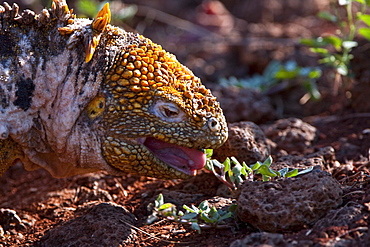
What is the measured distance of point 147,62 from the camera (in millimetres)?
4312

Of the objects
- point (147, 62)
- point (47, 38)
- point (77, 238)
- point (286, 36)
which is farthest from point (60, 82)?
point (286, 36)

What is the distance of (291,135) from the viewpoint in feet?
19.6

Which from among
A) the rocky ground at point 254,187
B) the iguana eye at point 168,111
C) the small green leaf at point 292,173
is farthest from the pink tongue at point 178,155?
the small green leaf at point 292,173

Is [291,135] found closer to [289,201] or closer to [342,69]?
[342,69]

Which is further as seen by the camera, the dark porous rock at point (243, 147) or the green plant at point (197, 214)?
the dark porous rock at point (243, 147)

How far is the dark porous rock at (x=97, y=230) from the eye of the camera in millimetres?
4285

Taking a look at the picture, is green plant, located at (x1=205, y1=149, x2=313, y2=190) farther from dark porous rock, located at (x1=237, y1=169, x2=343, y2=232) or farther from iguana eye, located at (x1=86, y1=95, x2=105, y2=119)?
iguana eye, located at (x1=86, y1=95, x2=105, y2=119)

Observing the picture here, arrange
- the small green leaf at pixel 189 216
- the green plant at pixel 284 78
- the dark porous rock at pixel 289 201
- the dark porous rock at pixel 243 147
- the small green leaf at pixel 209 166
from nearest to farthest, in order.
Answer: the dark porous rock at pixel 289 201
the small green leaf at pixel 189 216
the small green leaf at pixel 209 166
the dark porous rock at pixel 243 147
the green plant at pixel 284 78

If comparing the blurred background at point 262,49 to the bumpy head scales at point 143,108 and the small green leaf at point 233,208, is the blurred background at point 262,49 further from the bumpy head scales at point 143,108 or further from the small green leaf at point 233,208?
the small green leaf at point 233,208

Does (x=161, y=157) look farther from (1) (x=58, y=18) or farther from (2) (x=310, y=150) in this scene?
(2) (x=310, y=150)

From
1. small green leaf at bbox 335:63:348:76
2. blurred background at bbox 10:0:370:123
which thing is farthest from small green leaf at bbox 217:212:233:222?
small green leaf at bbox 335:63:348:76

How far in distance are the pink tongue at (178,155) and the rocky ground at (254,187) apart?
0.37 meters

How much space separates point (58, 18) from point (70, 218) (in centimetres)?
175

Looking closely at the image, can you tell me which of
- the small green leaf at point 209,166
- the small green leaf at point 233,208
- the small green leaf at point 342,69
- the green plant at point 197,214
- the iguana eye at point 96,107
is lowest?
the green plant at point 197,214
